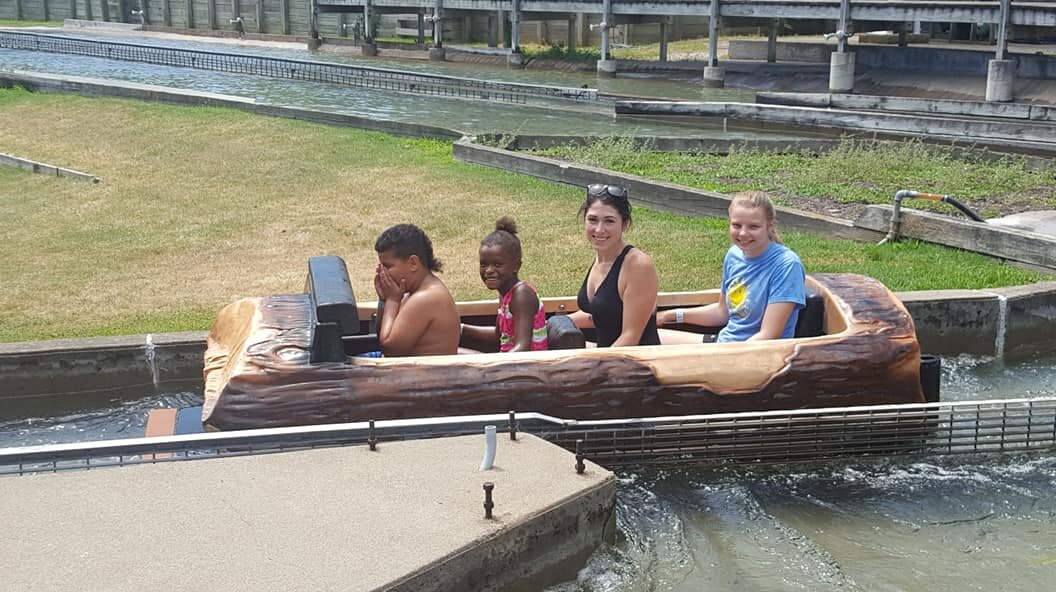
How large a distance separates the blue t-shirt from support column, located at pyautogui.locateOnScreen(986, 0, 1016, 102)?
79.3 feet

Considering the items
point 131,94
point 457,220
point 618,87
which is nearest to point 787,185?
point 457,220

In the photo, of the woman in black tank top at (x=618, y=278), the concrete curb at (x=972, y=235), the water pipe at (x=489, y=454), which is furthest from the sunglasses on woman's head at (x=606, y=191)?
the concrete curb at (x=972, y=235)

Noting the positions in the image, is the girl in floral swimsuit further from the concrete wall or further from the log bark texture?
the concrete wall

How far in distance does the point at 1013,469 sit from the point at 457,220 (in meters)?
6.73

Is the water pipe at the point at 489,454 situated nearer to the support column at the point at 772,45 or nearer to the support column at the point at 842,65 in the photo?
the support column at the point at 842,65

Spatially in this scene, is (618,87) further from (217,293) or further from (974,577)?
(974,577)

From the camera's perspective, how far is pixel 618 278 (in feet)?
19.2

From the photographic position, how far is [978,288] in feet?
28.5

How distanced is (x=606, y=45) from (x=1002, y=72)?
491 inches

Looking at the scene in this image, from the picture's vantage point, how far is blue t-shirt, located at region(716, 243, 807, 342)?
591cm

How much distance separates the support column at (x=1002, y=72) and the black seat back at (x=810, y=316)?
24.0 m

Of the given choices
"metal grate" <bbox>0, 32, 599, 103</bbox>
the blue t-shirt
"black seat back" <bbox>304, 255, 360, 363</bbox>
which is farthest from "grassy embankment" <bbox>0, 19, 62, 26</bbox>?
the blue t-shirt

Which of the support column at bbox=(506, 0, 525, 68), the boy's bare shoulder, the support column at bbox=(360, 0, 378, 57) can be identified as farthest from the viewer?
the support column at bbox=(360, 0, 378, 57)

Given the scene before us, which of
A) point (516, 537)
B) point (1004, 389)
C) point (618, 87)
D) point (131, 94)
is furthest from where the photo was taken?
point (618, 87)
